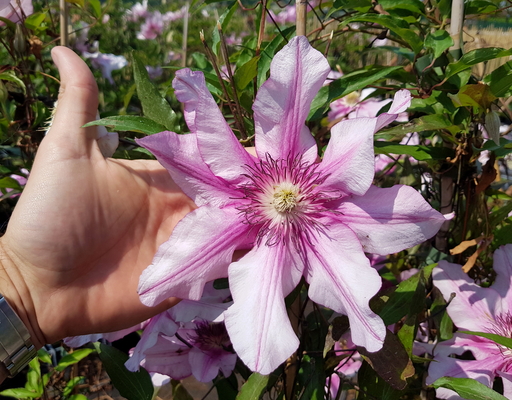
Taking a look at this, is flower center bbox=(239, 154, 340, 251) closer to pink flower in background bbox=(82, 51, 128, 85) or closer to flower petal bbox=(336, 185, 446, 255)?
flower petal bbox=(336, 185, 446, 255)

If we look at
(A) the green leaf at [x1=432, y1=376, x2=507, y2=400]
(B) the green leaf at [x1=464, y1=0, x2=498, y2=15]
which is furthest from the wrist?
(B) the green leaf at [x1=464, y1=0, x2=498, y2=15]

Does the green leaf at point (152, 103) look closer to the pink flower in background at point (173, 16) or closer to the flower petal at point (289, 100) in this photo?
the flower petal at point (289, 100)

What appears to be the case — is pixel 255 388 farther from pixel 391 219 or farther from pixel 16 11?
pixel 16 11

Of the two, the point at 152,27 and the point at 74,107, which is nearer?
the point at 74,107

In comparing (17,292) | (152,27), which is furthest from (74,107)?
(152,27)

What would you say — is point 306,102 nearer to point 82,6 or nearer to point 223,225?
point 223,225

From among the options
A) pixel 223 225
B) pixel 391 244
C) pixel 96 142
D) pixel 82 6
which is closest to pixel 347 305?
pixel 391 244
